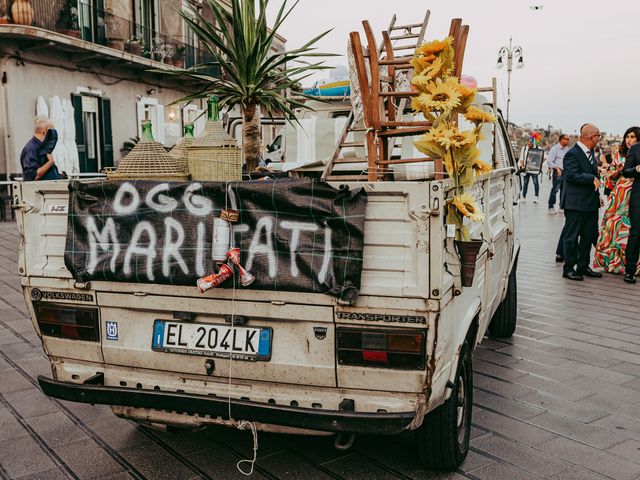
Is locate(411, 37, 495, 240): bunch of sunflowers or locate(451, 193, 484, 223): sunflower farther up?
locate(411, 37, 495, 240): bunch of sunflowers

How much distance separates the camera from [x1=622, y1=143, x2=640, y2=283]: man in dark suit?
876 centimetres

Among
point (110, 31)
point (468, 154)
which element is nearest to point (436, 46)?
point (468, 154)

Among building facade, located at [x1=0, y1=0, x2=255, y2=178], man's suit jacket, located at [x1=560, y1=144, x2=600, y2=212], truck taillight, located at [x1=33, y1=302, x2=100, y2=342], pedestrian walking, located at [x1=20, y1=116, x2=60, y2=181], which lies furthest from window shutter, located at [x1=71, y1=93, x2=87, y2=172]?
truck taillight, located at [x1=33, y1=302, x2=100, y2=342]

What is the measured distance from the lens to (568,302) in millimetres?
7594

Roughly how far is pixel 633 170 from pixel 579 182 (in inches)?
29.3

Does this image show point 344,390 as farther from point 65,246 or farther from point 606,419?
point 606,419

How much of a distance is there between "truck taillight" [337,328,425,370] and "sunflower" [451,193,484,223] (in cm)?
58

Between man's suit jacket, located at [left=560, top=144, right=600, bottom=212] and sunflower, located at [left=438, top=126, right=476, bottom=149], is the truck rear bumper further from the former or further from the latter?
man's suit jacket, located at [left=560, top=144, right=600, bottom=212]

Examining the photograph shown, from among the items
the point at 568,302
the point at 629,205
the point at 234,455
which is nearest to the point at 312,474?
the point at 234,455

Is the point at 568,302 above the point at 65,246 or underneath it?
underneath

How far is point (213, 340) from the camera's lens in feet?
10.1

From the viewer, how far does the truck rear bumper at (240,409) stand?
284 centimetres

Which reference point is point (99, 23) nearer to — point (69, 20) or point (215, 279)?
point (69, 20)

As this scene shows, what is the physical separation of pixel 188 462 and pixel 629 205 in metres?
7.63
